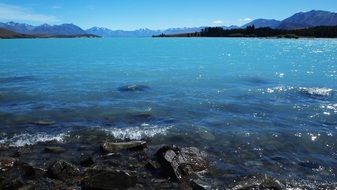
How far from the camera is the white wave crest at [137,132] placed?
22.0m

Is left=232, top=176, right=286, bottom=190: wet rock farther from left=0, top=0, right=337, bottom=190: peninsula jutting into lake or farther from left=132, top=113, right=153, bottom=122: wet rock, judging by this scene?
Result: left=132, top=113, right=153, bottom=122: wet rock

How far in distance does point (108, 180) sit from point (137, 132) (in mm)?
8259

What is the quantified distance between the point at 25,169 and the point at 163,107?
1520 centimetres

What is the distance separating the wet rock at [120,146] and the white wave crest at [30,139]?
351cm

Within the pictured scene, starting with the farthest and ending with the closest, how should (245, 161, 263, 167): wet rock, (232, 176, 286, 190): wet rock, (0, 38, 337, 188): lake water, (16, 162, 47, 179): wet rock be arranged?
(0, 38, 337, 188): lake water → (245, 161, 263, 167): wet rock → (16, 162, 47, 179): wet rock → (232, 176, 286, 190): wet rock

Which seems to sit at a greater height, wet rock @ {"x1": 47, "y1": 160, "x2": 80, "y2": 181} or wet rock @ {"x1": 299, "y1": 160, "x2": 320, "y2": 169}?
wet rock @ {"x1": 47, "y1": 160, "x2": 80, "y2": 181}

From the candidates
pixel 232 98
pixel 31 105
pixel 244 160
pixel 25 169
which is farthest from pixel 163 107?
pixel 25 169

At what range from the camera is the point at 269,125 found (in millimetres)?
24781

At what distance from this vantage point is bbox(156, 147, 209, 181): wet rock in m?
15.9

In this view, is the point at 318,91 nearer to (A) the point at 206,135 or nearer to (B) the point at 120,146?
(A) the point at 206,135

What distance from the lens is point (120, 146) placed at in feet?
62.8

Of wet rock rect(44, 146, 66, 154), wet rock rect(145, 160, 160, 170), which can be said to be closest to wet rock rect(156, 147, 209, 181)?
wet rock rect(145, 160, 160, 170)

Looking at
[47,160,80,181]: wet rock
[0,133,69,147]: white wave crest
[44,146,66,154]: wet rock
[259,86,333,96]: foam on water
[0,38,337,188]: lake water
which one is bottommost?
[259,86,333,96]: foam on water

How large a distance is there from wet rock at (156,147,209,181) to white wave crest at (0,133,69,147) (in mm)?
6926
